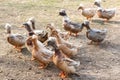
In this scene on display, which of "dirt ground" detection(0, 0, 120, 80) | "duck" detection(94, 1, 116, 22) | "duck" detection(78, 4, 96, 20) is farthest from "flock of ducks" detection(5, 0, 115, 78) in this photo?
"duck" detection(94, 1, 116, 22)

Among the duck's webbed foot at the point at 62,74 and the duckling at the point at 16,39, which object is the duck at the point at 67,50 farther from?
the duckling at the point at 16,39

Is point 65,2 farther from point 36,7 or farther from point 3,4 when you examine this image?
point 3,4

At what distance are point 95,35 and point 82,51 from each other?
55cm

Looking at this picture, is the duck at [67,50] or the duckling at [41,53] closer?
the duckling at [41,53]

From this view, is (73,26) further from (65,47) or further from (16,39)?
(16,39)

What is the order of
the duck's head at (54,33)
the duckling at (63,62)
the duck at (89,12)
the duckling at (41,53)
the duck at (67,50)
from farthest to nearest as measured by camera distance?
the duck at (89,12), the duck's head at (54,33), the duck at (67,50), the duckling at (41,53), the duckling at (63,62)

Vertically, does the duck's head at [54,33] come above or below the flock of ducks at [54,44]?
above

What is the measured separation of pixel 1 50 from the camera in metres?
7.17

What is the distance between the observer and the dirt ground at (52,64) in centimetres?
609

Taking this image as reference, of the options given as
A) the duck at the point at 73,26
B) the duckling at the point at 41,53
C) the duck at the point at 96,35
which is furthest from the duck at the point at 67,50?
the duck at the point at 73,26

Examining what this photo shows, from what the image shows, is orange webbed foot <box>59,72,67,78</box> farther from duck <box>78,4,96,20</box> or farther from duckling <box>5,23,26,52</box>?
duck <box>78,4,96,20</box>

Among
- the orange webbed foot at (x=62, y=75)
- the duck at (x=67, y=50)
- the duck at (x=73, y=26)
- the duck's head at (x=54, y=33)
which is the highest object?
the duck's head at (x=54, y=33)

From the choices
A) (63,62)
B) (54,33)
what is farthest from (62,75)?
(54,33)

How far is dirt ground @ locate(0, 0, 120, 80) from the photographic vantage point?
20.0 feet
